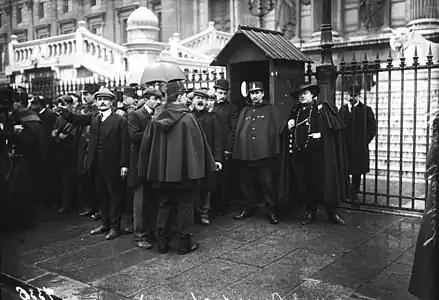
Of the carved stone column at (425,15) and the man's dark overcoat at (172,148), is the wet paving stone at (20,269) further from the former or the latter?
the carved stone column at (425,15)

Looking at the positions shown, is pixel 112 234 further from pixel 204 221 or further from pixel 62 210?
pixel 62 210

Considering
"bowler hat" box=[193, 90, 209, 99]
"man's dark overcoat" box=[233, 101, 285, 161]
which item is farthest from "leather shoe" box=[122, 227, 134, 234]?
"bowler hat" box=[193, 90, 209, 99]

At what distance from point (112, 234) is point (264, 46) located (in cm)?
355

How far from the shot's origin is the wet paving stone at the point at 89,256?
5.58 m

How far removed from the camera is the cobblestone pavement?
186 inches

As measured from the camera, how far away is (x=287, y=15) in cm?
2631

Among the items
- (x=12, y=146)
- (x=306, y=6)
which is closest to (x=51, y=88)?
(x=12, y=146)

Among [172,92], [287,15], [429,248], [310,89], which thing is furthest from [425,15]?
[429,248]

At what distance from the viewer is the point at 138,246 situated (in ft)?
20.5

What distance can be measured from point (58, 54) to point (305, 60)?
15645 millimetres

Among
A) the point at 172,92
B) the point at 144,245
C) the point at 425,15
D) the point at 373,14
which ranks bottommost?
the point at 144,245

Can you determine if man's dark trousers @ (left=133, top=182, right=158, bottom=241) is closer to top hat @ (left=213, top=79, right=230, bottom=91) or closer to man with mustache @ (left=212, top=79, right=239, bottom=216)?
man with mustache @ (left=212, top=79, right=239, bottom=216)

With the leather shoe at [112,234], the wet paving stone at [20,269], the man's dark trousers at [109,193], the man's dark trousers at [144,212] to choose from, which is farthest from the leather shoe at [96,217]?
the wet paving stone at [20,269]

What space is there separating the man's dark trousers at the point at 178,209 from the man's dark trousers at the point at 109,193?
37.3 inches
